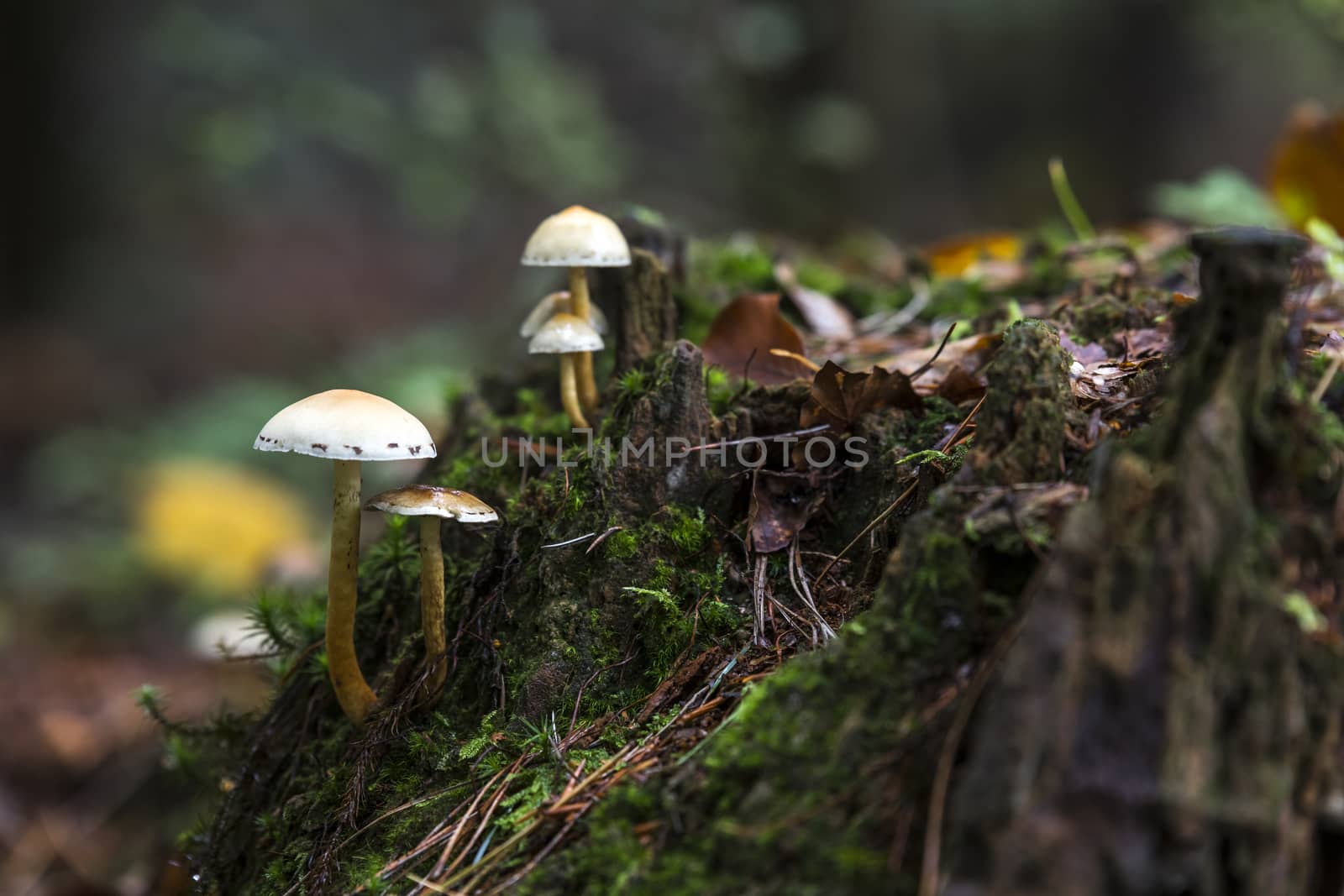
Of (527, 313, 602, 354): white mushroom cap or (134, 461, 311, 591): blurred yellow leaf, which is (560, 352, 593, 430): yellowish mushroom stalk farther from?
(134, 461, 311, 591): blurred yellow leaf

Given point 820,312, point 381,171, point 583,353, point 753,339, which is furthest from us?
point 381,171

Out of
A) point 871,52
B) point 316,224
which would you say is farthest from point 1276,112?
point 316,224

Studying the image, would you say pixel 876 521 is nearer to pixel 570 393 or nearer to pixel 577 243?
pixel 570 393

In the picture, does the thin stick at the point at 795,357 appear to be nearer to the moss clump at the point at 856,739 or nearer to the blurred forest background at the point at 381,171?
the moss clump at the point at 856,739

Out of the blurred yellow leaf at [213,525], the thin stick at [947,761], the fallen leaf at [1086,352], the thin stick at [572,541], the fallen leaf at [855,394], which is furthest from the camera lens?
the blurred yellow leaf at [213,525]

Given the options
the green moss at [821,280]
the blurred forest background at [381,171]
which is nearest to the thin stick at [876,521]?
the green moss at [821,280]

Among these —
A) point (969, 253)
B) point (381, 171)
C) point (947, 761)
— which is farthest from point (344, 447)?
point (381, 171)

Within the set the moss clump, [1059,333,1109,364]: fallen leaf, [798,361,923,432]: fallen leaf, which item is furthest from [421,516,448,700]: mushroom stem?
[1059,333,1109,364]: fallen leaf
